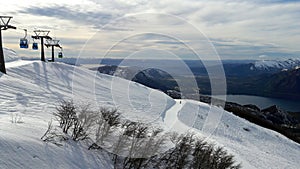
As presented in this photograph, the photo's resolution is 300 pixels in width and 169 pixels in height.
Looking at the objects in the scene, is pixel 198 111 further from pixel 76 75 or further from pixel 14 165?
pixel 14 165

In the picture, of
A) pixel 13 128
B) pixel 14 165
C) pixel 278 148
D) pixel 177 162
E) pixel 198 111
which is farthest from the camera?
pixel 198 111

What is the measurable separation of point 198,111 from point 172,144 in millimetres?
23368

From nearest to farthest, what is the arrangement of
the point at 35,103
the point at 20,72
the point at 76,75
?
the point at 35,103
the point at 20,72
the point at 76,75

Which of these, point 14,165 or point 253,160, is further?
point 253,160

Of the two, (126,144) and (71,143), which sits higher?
(71,143)

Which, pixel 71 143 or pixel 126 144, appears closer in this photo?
pixel 71 143

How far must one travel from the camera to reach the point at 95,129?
1010cm

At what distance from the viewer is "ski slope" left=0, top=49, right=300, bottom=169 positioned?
23.0 feet

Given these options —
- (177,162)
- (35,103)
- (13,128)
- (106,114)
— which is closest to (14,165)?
(13,128)

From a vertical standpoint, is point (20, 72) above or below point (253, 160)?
above

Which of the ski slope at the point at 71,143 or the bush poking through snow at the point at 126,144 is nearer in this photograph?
the ski slope at the point at 71,143

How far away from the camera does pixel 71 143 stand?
8.77 m

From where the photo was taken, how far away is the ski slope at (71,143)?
7004 mm

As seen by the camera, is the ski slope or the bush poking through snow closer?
the ski slope
